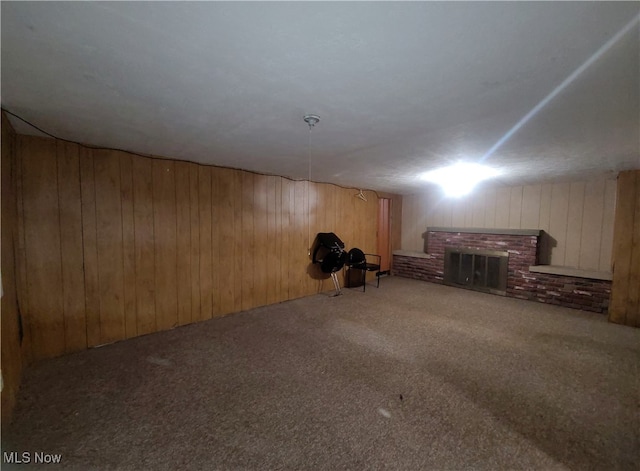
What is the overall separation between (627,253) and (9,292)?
251 inches

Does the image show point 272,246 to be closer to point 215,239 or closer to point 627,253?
point 215,239

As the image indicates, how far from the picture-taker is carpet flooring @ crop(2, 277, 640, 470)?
1.50 metres

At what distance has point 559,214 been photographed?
4402mm

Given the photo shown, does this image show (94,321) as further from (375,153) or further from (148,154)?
(375,153)

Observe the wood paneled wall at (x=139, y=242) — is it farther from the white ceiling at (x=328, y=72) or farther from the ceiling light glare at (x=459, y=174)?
the ceiling light glare at (x=459, y=174)

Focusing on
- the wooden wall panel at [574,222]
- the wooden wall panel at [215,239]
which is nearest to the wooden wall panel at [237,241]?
the wooden wall panel at [215,239]

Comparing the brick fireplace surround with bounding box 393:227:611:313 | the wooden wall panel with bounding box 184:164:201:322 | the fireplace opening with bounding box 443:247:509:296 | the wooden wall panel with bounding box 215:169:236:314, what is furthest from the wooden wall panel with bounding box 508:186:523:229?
the wooden wall panel with bounding box 184:164:201:322

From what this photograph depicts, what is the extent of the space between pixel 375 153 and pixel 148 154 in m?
2.46

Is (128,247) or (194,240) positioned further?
(194,240)

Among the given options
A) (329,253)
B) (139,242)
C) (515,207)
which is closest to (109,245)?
(139,242)

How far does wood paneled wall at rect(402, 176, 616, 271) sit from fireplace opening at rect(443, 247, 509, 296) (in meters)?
0.57

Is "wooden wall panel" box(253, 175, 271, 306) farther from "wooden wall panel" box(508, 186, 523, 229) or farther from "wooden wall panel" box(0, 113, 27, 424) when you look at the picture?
"wooden wall panel" box(508, 186, 523, 229)

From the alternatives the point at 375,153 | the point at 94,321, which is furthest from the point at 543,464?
the point at 94,321

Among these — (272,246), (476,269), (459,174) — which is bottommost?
(476,269)
